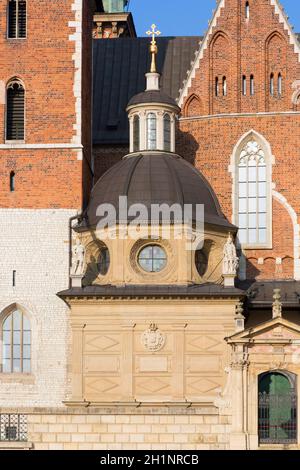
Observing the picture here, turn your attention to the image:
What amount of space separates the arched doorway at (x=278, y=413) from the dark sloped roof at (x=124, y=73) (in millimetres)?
13963

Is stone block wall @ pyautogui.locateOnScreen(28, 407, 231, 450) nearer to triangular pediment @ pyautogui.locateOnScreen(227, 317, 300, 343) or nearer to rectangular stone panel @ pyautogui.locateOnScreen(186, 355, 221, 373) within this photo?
triangular pediment @ pyautogui.locateOnScreen(227, 317, 300, 343)

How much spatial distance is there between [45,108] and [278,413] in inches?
514

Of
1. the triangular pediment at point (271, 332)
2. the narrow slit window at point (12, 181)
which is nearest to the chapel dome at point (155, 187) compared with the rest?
the narrow slit window at point (12, 181)

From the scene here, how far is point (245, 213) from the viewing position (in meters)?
48.6

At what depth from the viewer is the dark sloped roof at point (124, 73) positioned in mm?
51062

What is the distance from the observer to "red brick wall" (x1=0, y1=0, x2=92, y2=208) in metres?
45.0

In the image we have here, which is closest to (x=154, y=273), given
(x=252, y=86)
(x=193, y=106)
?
(x=193, y=106)

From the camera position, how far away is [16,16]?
46.3 m

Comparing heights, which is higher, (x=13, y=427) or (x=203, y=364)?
(x=203, y=364)

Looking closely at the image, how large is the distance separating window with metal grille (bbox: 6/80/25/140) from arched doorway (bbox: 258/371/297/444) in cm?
1216

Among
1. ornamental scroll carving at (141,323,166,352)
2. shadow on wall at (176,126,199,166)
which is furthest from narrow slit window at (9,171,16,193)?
shadow on wall at (176,126,199,166)

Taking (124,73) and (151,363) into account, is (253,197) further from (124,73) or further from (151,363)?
(151,363)

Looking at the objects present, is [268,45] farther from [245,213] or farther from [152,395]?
[152,395]

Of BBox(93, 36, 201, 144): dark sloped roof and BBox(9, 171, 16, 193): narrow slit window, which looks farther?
BBox(93, 36, 201, 144): dark sloped roof
